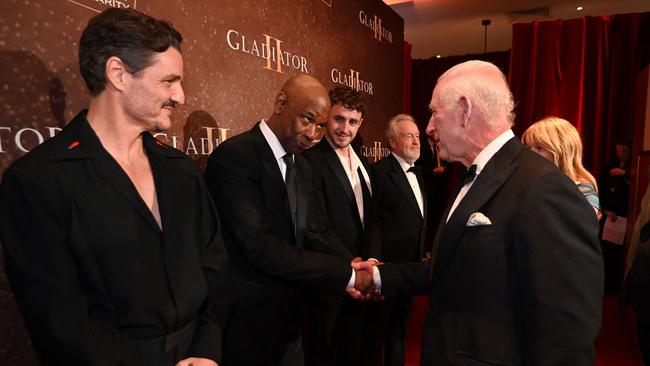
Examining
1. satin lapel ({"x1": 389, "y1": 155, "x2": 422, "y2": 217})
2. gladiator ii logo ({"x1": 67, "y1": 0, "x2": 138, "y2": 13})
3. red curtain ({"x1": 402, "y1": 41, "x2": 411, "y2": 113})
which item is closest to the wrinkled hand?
gladiator ii logo ({"x1": 67, "y1": 0, "x2": 138, "y2": 13})

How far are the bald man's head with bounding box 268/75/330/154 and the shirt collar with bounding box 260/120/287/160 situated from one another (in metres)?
0.03

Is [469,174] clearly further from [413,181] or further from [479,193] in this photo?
[413,181]

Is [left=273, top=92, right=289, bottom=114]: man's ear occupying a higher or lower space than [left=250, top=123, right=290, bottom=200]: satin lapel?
higher

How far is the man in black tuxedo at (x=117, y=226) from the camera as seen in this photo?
3.41ft

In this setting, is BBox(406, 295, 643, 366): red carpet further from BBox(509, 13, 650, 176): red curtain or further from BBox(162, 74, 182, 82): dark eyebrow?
BBox(162, 74, 182, 82): dark eyebrow

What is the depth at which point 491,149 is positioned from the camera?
1.41 metres

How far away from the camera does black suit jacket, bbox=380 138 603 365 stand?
3.83 feet

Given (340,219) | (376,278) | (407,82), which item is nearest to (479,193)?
(376,278)

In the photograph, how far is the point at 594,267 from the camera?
3.86 ft

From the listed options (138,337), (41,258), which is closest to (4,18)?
(41,258)

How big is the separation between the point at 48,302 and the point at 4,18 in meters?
0.94

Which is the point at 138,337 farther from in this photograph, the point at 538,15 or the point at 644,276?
the point at 538,15

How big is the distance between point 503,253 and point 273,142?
1135 mm

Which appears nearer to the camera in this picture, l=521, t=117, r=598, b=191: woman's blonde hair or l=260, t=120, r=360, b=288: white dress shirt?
l=260, t=120, r=360, b=288: white dress shirt
